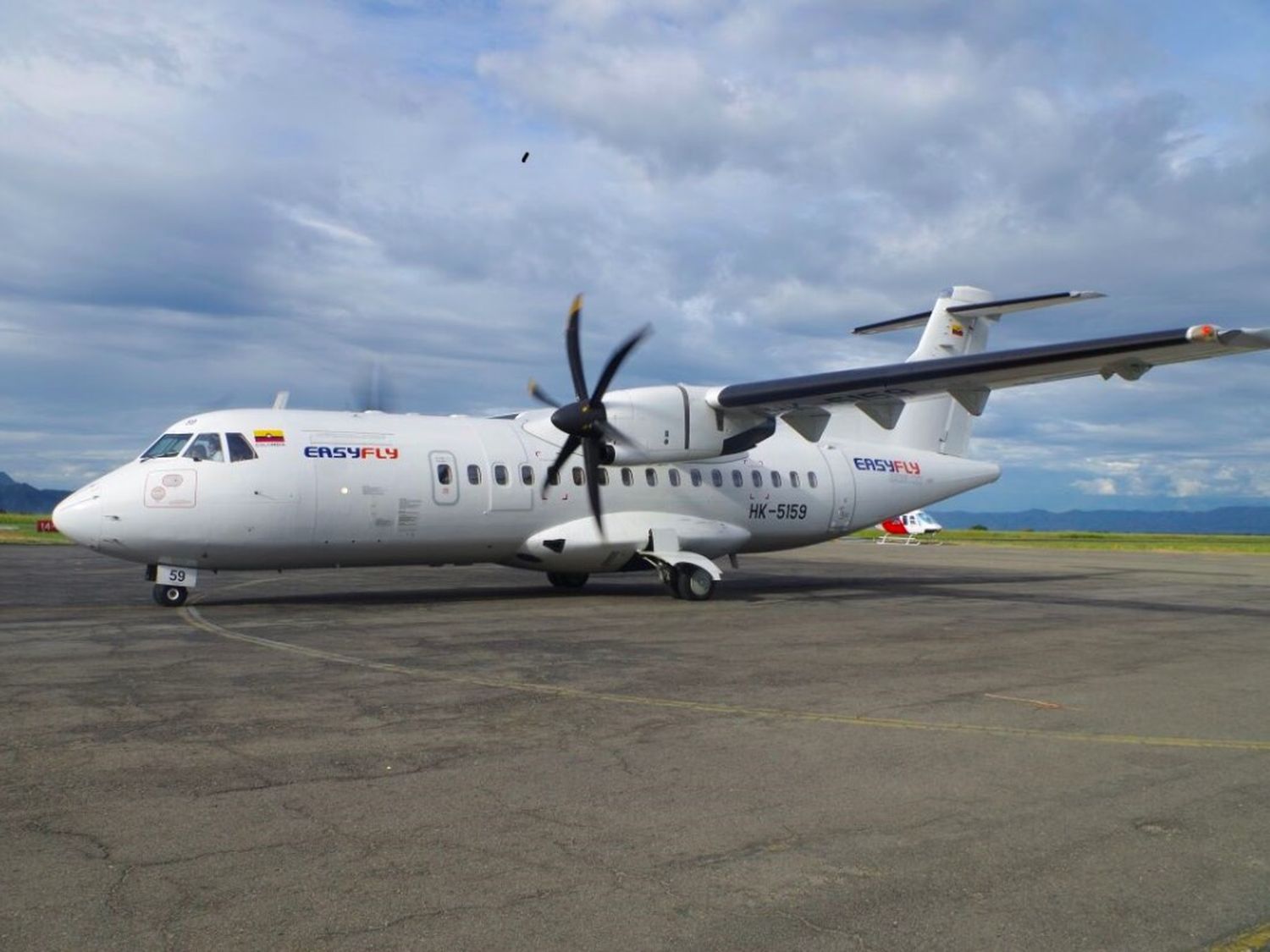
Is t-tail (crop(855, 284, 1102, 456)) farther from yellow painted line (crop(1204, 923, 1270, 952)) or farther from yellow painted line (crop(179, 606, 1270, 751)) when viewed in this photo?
yellow painted line (crop(1204, 923, 1270, 952))

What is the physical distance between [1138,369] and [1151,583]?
1301 cm

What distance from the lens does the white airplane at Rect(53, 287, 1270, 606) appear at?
669 inches

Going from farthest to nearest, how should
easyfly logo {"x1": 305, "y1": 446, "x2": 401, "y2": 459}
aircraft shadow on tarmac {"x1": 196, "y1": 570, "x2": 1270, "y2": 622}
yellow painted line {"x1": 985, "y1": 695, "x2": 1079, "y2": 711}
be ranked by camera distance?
aircraft shadow on tarmac {"x1": 196, "y1": 570, "x2": 1270, "y2": 622}, easyfly logo {"x1": 305, "y1": 446, "x2": 401, "y2": 459}, yellow painted line {"x1": 985, "y1": 695, "x2": 1079, "y2": 711}

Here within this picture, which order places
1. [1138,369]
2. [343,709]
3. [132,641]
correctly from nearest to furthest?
[343,709]
[132,641]
[1138,369]

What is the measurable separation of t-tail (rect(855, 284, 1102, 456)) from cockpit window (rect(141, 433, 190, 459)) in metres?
13.9

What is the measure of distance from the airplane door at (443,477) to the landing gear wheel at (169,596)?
448 cm

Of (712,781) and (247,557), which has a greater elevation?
(247,557)

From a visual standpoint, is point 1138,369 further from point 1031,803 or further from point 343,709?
point 343,709

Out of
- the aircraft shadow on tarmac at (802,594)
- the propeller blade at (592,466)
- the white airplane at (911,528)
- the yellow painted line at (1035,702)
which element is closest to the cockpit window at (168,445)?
the aircraft shadow on tarmac at (802,594)

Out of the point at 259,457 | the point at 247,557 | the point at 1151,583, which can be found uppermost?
the point at 259,457

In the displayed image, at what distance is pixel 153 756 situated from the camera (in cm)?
743

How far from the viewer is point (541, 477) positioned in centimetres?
2038

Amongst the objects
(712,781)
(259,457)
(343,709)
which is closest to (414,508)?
(259,457)

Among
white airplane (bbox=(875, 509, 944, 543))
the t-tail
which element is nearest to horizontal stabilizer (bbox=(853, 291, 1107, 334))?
the t-tail
